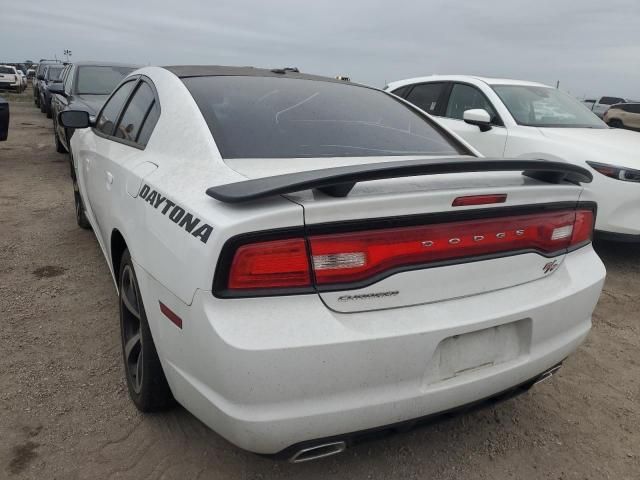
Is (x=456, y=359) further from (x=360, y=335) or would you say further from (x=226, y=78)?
(x=226, y=78)

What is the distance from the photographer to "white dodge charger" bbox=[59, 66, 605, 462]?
4.86 feet

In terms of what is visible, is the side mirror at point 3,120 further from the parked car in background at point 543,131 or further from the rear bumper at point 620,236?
the rear bumper at point 620,236

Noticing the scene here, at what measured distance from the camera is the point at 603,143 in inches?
179

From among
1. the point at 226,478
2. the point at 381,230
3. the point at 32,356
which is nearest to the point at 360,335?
the point at 381,230

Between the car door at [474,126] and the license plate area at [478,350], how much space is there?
11.9 ft

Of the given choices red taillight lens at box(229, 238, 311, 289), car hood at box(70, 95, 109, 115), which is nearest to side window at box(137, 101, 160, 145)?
red taillight lens at box(229, 238, 311, 289)

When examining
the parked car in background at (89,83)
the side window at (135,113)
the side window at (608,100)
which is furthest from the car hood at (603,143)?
the side window at (608,100)

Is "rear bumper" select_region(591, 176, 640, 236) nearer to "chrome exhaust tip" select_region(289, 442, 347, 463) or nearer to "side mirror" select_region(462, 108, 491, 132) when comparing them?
"side mirror" select_region(462, 108, 491, 132)

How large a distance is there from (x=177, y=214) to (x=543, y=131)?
4.24m

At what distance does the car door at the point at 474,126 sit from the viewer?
5.23m

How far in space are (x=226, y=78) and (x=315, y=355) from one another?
1.66 m

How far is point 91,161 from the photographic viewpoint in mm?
3340

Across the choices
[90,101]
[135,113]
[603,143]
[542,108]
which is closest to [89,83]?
[90,101]

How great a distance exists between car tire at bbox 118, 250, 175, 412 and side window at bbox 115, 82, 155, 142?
30.7 inches
